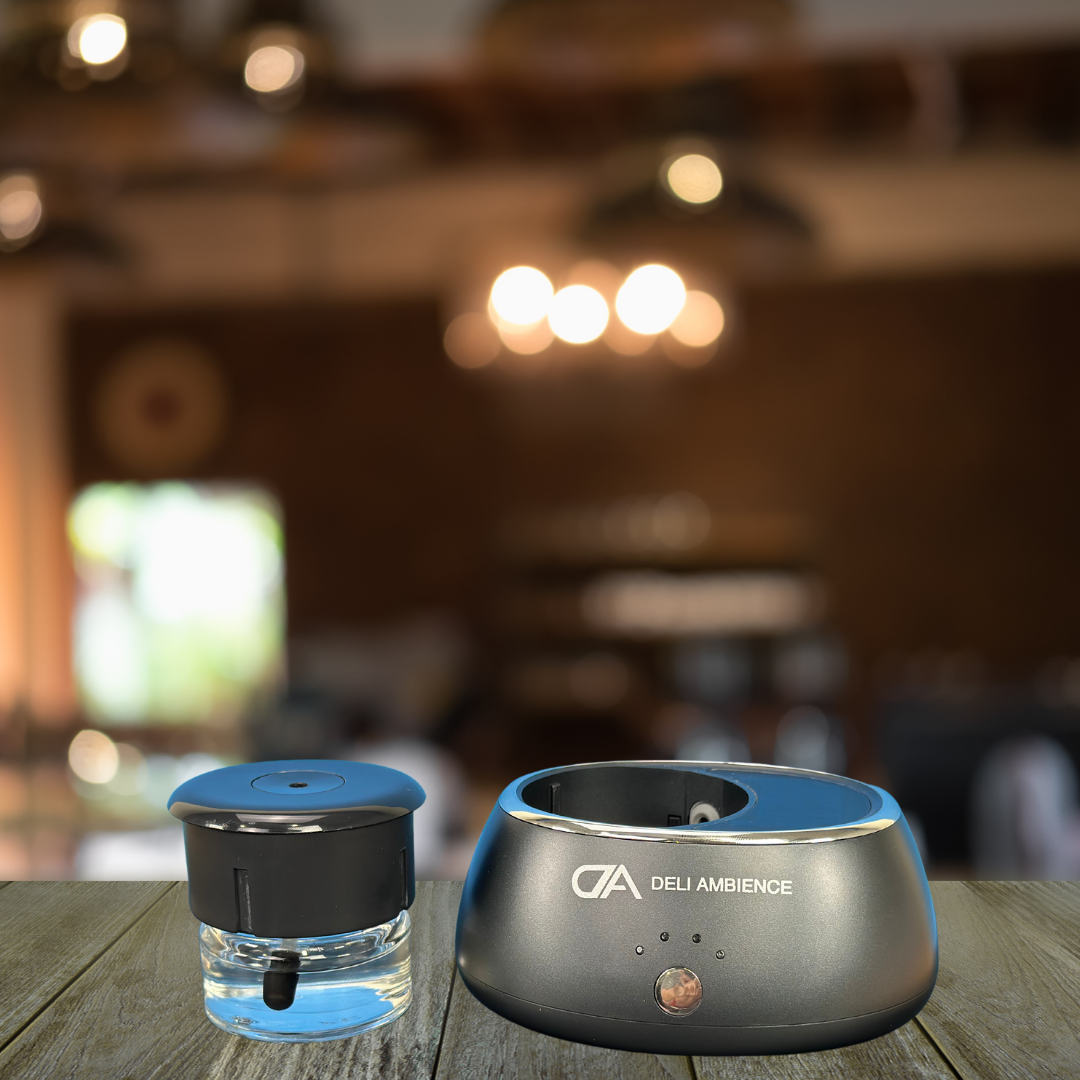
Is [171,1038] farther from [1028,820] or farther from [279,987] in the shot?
[1028,820]

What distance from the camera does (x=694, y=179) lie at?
3.21 meters

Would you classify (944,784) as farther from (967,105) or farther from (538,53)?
(967,105)

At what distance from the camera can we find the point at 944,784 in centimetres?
317

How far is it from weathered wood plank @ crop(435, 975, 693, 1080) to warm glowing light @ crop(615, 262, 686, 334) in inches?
199

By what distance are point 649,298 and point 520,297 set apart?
0.60 meters

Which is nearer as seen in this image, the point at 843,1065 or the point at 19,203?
the point at 843,1065

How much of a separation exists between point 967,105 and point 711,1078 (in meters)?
6.17

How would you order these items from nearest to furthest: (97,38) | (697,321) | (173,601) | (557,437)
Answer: (97,38) → (697,321) → (557,437) → (173,601)

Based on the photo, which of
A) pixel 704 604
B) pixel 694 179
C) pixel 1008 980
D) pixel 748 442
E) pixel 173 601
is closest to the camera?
pixel 1008 980

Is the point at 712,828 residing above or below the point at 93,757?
above

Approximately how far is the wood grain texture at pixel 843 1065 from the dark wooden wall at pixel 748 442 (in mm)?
5912

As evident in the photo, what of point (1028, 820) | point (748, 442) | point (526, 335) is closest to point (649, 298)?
point (526, 335)

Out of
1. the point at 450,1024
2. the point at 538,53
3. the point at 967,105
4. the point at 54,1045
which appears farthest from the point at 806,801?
the point at 967,105

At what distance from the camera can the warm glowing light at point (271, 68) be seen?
240 centimetres
